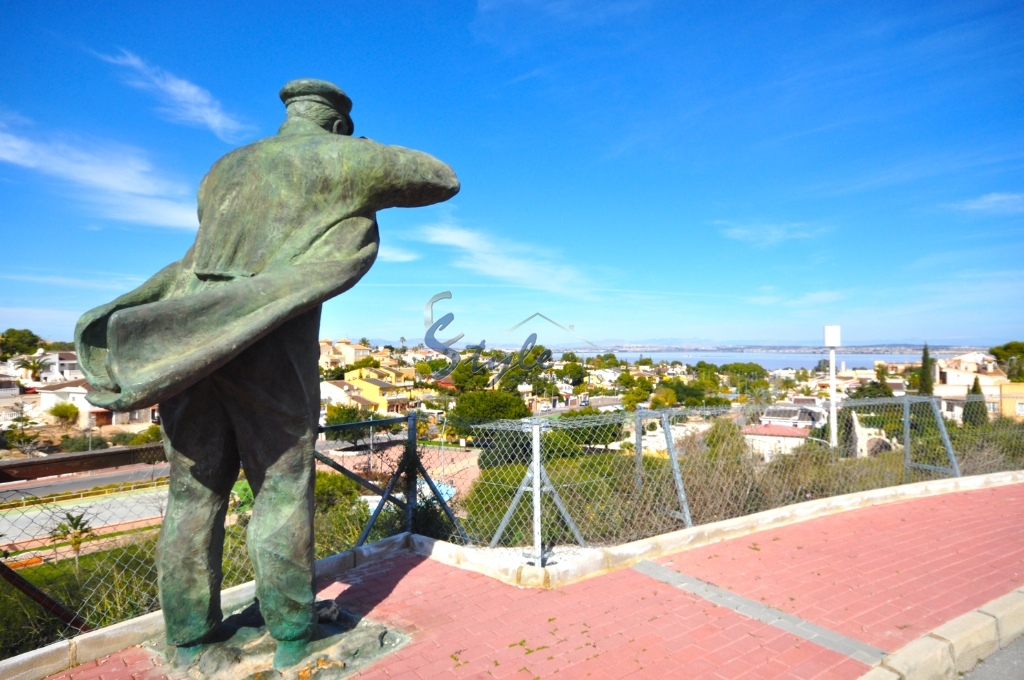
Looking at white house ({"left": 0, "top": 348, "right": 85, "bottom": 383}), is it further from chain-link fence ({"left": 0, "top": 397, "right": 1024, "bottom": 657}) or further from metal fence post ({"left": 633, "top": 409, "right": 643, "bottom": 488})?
metal fence post ({"left": 633, "top": 409, "right": 643, "bottom": 488})

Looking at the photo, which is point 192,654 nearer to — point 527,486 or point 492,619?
point 492,619

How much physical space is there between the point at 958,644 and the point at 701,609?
1400 millimetres

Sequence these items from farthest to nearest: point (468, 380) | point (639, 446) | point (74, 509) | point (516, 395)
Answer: point (468, 380) < point (516, 395) < point (74, 509) < point (639, 446)

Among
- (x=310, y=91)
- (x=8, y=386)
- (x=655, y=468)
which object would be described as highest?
(x=310, y=91)

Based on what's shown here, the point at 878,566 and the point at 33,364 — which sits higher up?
the point at 33,364

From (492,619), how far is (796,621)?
6.17 ft

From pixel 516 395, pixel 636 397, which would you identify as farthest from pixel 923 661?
pixel 636 397

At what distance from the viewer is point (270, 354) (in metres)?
2.70

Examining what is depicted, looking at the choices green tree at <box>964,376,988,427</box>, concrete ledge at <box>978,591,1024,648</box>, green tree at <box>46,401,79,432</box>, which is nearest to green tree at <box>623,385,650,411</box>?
green tree at <box>46,401,79,432</box>

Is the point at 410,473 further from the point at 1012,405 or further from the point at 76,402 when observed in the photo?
the point at 76,402

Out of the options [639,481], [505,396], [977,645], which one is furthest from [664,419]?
[505,396]

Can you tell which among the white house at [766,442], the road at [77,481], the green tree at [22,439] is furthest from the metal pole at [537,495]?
the white house at [766,442]

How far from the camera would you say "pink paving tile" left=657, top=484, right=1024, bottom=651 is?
12.6ft

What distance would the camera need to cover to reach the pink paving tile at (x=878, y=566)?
3.84 m
